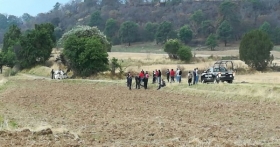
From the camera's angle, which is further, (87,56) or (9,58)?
(9,58)

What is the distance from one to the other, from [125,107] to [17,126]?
9084 millimetres

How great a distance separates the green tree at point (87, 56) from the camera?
58.4 metres

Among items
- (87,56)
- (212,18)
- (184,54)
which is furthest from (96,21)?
(87,56)

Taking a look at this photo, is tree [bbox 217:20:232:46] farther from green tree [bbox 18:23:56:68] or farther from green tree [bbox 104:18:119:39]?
green tree [bbox 18:23:56:68]

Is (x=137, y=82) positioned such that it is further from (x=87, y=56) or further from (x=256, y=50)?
(x=256, y=50)

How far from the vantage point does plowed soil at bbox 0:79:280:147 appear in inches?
653

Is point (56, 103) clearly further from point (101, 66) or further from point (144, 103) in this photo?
point (101, 66)

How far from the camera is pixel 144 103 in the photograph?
99.3 ft

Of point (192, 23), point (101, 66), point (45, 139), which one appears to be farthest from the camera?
point (192, 23)

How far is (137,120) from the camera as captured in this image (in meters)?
22.3

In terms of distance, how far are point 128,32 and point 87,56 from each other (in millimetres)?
96743

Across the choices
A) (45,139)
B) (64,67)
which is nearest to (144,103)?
(45,139)

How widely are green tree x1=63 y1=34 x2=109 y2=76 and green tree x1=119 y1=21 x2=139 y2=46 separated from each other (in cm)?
9357

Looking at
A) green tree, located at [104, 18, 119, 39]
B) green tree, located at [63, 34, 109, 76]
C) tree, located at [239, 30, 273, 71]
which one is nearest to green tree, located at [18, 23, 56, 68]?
green tree, located at [63, 34, 109, 76]
